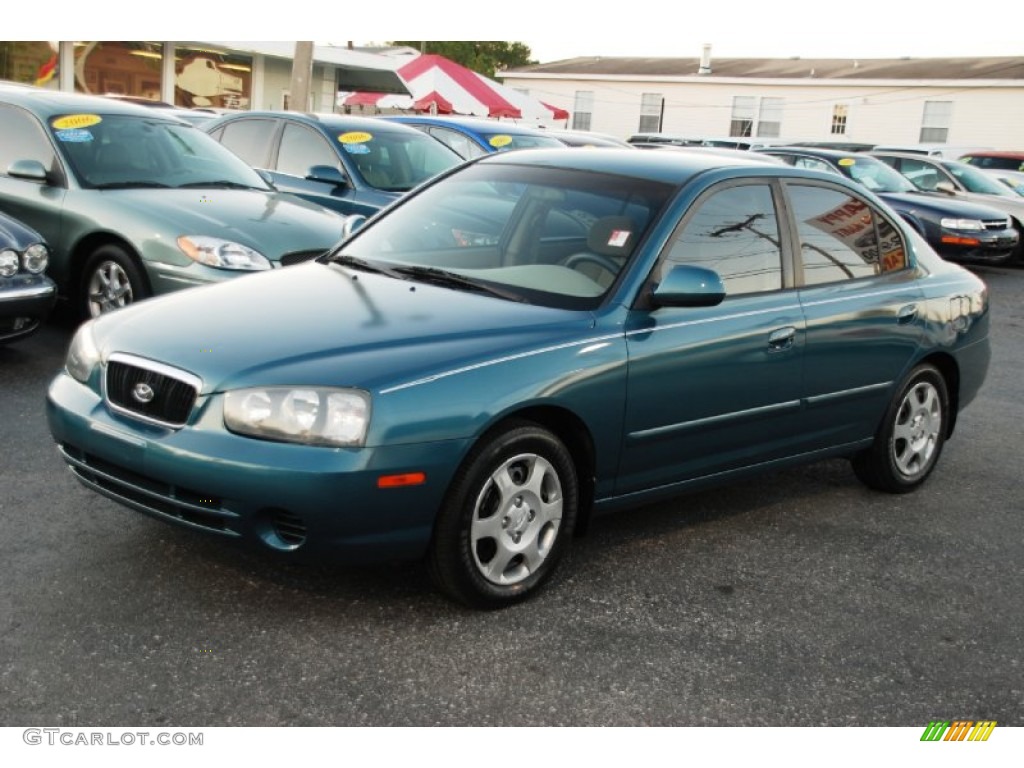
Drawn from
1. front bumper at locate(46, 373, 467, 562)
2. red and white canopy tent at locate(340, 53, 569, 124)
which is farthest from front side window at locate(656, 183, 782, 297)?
red and white canopy tent at locate(340, 53, 569, 124)

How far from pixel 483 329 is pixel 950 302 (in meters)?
2.87

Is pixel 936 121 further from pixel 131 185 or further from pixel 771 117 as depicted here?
pixel 131 185

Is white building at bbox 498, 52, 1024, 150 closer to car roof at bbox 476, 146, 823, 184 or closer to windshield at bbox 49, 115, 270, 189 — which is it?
windshield at bbox 49, 115, 270, 189

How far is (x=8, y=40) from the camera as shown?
27.0m

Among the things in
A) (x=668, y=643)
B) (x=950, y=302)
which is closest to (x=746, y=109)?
(x=950, y=302)

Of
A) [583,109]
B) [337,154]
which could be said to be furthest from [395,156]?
[583,109]

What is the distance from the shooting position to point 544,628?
4.02 m

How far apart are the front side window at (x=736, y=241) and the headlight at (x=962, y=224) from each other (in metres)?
11.2

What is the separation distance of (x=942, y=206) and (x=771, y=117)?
25.0 metres

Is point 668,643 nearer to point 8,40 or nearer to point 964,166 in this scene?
point 964,166

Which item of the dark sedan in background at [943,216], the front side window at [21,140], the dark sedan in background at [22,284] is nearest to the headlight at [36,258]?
the dark sedan in background at [22,284]

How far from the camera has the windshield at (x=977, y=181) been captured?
17750 mm

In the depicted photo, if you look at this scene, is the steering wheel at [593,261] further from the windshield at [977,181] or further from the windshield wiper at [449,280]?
the windshield at [977,181]

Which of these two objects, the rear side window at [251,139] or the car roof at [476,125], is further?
the car roof at [476,125]
